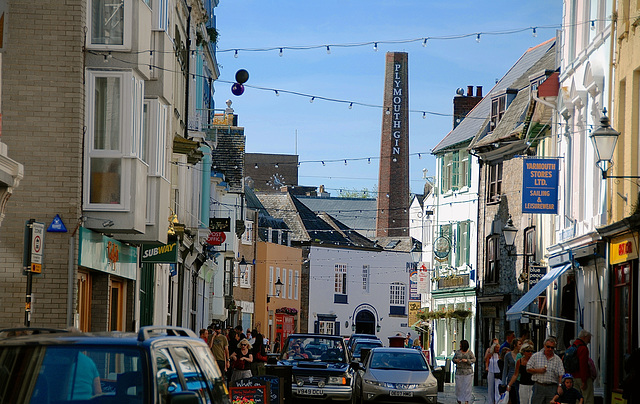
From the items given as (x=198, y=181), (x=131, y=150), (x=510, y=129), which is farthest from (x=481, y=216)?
(x=131, y=150)

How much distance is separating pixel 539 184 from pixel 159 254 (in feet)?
31.0

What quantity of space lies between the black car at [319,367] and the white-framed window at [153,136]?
5.24m

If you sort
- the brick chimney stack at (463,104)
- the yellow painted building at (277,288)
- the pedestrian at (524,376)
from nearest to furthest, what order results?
the pedestrian at (524,376)
the brick chimney stack at (463,104)
the yellow painted building at (277,288)

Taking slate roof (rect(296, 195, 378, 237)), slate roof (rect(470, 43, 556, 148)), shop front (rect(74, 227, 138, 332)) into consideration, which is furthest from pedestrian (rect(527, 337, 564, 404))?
slate roof (rect(296, 195, 378, 237))

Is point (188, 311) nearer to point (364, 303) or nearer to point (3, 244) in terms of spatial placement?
point (3, 244)

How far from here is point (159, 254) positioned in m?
24.3

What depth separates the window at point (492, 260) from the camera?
4025 centimetres

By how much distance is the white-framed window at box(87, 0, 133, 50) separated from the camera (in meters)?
18.5

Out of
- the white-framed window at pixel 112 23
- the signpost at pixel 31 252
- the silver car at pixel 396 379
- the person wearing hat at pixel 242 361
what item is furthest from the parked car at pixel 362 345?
the signpost at pixel 31 252

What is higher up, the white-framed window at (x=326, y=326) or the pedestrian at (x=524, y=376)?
the pedestrian at (x=524, y=376)

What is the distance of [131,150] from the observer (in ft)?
61.4

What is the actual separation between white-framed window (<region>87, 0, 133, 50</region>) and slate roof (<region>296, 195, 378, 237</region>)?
72.3 metres

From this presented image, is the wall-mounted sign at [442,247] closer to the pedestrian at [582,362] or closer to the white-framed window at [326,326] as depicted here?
the pedestrian at [582,362]

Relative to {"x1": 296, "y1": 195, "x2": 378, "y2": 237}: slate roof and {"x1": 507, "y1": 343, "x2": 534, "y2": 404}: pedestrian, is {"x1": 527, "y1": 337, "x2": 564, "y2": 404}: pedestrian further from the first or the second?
{"x1": 296, "y1": 195, "x2": 378, "y2": 237}: slate roof
